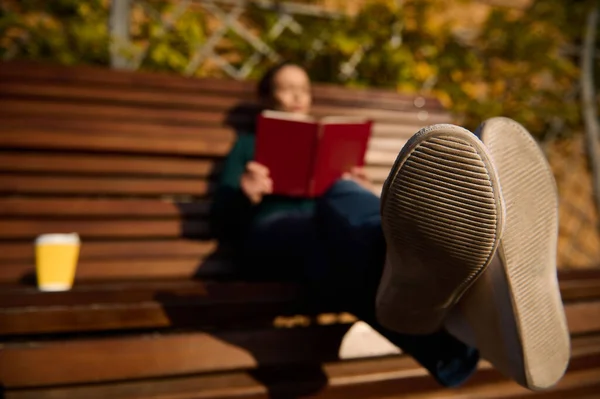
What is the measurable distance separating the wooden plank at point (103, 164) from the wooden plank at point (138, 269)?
1.44 feet

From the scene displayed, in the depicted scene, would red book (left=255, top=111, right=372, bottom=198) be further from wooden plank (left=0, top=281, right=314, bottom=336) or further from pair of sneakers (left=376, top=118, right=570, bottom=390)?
pair of sneakers (left=376, top=118, right=570, bottom=390)

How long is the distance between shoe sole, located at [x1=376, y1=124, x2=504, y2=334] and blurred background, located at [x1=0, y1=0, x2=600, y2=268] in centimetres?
305

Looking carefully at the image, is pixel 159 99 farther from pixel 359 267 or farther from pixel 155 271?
pixel 359 267

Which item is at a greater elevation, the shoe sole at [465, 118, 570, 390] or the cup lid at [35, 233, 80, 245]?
the shoe sole at [465, 118, 570, 390]

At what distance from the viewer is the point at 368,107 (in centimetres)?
297

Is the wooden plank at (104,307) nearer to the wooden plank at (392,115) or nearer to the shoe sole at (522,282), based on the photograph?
the shoe sole at (522,282)

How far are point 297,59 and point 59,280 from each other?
2.95m

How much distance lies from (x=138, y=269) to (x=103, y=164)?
21.1 inches

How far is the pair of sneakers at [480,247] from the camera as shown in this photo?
877 millimetres

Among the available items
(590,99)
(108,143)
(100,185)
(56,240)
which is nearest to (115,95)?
(108,143)

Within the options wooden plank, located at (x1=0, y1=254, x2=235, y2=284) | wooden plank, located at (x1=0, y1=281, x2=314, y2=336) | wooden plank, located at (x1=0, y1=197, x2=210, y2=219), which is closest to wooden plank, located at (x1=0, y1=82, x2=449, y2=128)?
wooden plank, located at (x1=0, y1=197, x2=210, y2=219)

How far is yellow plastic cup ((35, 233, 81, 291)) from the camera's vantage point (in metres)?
1.65

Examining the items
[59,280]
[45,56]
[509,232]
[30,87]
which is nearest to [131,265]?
[59,280]

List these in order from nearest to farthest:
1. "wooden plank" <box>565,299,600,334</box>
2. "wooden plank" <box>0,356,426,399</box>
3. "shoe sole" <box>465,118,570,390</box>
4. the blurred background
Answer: "shoe sole" <box>465,118,570,390</box>
"wooden plank" <box>0,356,426,399</box>
"wooden plank" <box>565,299,600,334</box>
the blurred background
